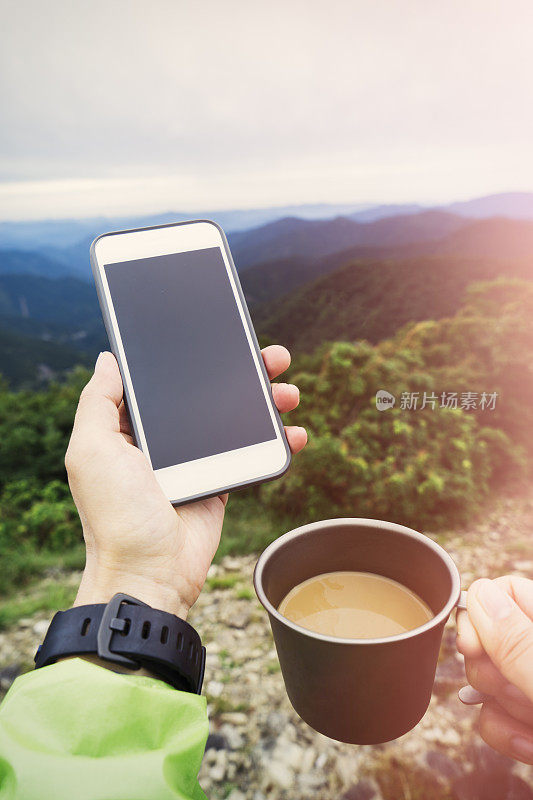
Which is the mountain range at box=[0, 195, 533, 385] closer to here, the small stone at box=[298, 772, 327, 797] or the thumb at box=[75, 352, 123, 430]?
the thumb at box=[75, 352, 123, 430]

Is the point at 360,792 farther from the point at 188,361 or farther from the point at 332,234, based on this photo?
the point at 332,234

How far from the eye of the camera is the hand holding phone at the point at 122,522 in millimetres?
1036

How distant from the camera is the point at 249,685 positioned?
66.9 inches

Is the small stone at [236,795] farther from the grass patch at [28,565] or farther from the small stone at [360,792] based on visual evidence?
the grass patch at [28,565]

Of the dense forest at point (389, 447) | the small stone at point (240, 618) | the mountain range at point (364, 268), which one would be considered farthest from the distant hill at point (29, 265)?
the small stone at point (240, 618)

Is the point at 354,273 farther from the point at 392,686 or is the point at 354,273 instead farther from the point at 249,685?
the point at 392,686

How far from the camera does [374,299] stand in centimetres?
521

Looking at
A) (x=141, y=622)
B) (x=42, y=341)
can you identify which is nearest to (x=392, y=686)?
(x=141, y=622)

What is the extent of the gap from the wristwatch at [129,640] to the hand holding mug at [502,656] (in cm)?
43

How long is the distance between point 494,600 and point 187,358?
870 millimetres

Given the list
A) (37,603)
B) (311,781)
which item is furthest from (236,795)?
(37,603)

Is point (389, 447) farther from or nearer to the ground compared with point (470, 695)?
nearer to the ground

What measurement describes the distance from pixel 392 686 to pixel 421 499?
6.19 feet

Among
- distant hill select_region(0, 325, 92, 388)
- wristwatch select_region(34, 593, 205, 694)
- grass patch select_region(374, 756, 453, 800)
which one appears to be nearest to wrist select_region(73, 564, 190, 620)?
wristwatch select_region(34, 593, 205, 694)
